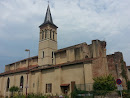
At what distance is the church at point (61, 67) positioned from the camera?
24.3 meters

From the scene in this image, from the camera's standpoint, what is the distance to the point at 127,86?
103 ft

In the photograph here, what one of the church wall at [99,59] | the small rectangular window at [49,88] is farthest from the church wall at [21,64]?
the church wall at [99,59]

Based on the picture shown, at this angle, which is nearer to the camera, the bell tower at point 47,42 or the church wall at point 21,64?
the bell tower at point 47,42

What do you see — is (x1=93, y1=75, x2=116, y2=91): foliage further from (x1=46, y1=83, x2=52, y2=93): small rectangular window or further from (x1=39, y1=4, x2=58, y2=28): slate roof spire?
(x1=39, y1=4, x2=58, y2=28): slate roof spire

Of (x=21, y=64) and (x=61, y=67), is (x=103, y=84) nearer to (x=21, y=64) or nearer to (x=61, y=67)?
(x=61, y=67)

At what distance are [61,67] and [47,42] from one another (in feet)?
41.2

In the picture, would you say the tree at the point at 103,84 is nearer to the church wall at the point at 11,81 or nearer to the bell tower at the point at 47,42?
the bell tower at the point at 47,42

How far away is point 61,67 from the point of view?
2820 cm

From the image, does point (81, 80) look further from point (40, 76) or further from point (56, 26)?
point (56, 26)

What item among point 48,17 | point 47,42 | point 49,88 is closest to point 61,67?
point 49,88

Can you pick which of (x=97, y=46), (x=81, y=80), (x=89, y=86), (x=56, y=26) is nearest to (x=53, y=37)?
(x=56, y=26)

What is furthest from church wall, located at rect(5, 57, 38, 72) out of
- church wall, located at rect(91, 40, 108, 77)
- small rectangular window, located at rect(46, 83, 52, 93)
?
church wall, located at rect(91, 40, 108, 77)

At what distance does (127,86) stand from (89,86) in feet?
47.7

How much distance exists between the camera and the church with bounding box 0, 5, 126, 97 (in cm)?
2434
